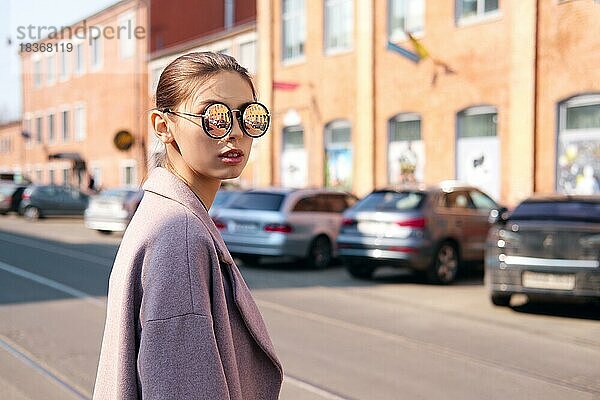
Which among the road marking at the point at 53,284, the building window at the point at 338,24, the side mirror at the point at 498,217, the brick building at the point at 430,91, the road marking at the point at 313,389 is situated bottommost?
the road marking at the point at 313,389

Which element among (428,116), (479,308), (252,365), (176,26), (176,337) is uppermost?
(176,26)

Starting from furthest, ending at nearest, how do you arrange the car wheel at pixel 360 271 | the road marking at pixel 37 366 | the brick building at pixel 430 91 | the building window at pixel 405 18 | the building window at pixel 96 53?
the building window at pixel 96 53 → the building window at pixel 405 18 → the brick building at pixel 430 91 → the car wheel at pixel 360 271 → the road marking at pixel 37 366

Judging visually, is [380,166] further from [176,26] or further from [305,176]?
[176,26]

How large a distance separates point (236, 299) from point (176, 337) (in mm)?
199

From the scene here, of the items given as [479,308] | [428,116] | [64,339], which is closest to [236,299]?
[64,339]

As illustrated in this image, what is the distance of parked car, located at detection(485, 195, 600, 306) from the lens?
28.0 ft

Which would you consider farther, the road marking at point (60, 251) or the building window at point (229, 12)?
the building window at point (229, 12)

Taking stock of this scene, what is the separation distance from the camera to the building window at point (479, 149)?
55.7 ft

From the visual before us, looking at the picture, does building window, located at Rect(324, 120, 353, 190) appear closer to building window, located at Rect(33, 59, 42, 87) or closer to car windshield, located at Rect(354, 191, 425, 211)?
car windshield, located at Rect(354, 191, 425, 211)

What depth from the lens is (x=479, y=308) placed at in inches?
374

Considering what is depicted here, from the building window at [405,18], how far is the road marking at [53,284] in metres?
11.4

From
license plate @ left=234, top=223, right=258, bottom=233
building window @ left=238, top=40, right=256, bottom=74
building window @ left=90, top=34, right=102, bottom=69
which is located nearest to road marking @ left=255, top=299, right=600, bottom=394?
license plate @ left=234, top=223, right=258, bottom=233

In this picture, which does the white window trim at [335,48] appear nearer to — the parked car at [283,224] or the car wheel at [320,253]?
the parked car at [283,224]

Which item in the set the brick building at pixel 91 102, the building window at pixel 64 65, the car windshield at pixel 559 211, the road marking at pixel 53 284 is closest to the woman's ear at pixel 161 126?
the road marking at pixel 53 284
